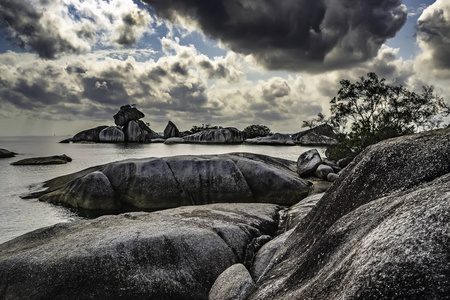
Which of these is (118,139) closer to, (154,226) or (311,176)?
(311,176)

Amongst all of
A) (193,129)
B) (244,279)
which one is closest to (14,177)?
(244,279)

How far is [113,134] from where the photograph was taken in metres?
96.6

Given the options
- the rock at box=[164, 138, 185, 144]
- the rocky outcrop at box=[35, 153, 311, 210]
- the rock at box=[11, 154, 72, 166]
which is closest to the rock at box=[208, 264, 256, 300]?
the rocky outcrop at box=[35, 153, 311, 210]

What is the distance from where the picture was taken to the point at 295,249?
5.36 meters

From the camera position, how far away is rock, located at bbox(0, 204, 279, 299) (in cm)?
588

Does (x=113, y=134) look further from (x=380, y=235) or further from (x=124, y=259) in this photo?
(x=380, y=235)

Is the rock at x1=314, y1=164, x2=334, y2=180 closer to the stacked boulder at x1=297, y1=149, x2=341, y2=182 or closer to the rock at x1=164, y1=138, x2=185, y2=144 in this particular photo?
the stacked boulder at x1=297, y1=149, x2=341, y2=182

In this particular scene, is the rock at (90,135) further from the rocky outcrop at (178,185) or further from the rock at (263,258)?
the rock at (263,258)

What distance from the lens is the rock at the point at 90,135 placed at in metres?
104

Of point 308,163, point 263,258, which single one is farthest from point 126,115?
point 263,258

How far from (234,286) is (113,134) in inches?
3919

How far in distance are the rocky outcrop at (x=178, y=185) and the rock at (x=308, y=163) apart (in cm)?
379

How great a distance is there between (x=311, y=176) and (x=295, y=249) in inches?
655

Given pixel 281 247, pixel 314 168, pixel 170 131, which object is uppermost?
pixel 170 131
